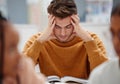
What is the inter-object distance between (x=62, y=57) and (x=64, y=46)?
0.07 m

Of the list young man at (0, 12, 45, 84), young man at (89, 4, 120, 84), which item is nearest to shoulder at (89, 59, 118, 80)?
young man at (89, 4, 120, 84)

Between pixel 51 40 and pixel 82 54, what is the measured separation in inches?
8.0

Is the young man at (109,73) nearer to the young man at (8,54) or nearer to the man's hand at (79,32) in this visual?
the young man at (8,54)

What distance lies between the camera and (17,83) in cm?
70

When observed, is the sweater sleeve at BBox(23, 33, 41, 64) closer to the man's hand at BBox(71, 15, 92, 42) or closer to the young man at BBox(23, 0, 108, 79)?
the young man at BBox(23, 0, 108, 79)

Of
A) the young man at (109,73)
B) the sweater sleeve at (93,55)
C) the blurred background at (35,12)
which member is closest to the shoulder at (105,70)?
the young man at (109,73)

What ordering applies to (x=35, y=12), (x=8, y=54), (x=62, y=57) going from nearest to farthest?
(x=8, y=54), (x=62, y=57), (x=35, y=12)

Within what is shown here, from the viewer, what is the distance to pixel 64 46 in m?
1.54

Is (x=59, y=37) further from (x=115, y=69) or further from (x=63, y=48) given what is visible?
(x=115, y=69)

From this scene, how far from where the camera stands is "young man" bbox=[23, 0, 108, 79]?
4.76 feet

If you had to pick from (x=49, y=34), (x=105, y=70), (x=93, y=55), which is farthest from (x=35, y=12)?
(x=105, y=70)

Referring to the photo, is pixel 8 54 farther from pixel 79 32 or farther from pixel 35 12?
pixel 35 12

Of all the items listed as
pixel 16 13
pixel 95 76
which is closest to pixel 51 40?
pixel 95 76

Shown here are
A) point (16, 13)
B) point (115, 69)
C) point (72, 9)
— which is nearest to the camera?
point (115, 69)
